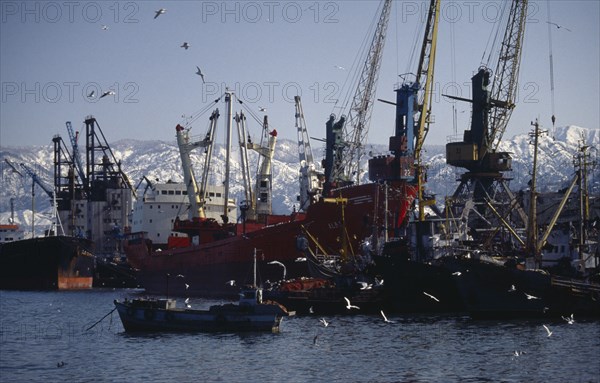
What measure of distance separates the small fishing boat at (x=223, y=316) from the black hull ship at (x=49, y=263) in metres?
65.2

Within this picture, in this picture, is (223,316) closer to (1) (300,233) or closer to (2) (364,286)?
(2) (364,286)

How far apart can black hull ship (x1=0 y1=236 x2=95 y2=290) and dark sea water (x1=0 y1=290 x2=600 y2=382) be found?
185 ft

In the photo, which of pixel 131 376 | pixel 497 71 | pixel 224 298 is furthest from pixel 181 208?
pixel 131 376

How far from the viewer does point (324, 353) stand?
5175cm

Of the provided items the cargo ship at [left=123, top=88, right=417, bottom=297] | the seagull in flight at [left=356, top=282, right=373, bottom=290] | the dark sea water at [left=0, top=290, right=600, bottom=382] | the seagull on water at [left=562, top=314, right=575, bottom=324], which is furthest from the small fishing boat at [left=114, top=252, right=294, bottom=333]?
the cargo ship at [left=123, top=88, right=417, bottom=297]

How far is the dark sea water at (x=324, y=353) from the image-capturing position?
148 ft

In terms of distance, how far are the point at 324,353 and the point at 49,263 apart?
269 ft

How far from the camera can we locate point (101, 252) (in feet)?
570

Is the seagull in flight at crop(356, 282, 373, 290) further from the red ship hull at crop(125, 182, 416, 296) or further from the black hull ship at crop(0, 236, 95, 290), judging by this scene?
the black hull ship at crop(0, 236, 95, 290)

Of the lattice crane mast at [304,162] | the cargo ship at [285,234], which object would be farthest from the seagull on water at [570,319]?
the lattice crane mast at [304,162]

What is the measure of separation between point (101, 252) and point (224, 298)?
86.4m

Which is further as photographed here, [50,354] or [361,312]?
[361,312]

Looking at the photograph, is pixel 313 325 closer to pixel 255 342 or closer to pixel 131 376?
pixel 255 342

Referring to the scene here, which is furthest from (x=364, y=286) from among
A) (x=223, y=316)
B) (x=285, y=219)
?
(x=285, y=219)
